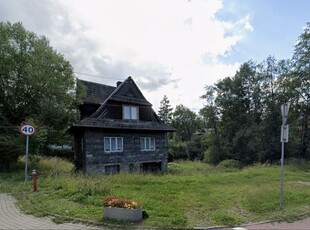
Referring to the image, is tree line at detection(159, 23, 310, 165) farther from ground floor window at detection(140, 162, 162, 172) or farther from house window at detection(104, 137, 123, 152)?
house window at detection(104, 137, 123, 152)

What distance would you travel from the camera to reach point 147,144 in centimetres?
2636

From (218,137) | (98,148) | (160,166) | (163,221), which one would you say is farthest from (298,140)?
(163,221)

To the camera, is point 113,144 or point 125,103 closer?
point 113,144

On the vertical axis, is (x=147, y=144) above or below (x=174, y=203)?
above

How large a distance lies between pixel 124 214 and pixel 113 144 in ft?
54.3

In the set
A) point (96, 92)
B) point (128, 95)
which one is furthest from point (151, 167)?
point (96, 92)

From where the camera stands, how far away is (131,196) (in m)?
9.50

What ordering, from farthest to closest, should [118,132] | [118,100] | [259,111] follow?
[259,111] → [118,100] → [118,132]

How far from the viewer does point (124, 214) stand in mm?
6820

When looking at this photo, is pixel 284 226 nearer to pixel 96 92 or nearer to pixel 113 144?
pixel 113 144

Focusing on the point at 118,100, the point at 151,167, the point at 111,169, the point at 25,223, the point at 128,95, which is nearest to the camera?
the point at 25,223

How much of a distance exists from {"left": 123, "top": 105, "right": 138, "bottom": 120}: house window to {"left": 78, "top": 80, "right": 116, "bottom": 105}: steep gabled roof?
219cm

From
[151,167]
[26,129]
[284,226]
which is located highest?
[26,129]

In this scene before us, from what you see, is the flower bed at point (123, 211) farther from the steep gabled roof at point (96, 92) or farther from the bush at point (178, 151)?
the bush at point (178, 151)
